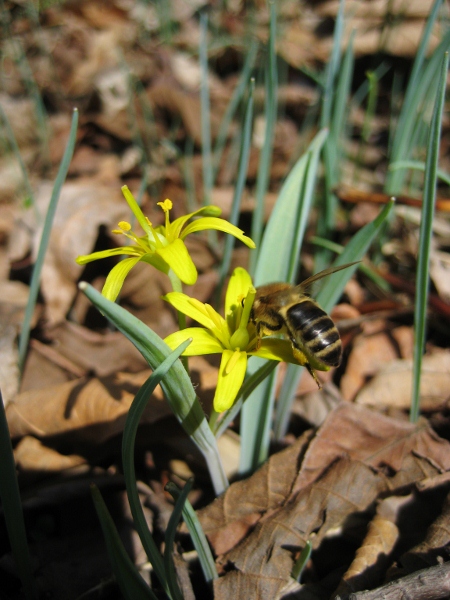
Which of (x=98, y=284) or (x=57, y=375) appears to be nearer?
(x=57, y=375)

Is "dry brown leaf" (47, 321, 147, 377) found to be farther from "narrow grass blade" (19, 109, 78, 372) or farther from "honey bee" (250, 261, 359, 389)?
"honey bee" (250, 261, 359, 389)

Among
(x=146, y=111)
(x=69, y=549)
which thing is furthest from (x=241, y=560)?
(x=146, y=111)

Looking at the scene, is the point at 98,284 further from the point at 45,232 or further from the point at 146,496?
the point at 146,496

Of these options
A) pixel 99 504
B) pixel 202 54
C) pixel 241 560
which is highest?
pixel 202 54

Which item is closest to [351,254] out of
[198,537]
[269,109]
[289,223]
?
[289,223]

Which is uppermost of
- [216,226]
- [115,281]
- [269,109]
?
[269,109]

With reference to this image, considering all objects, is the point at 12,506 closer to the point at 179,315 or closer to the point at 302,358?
the point at 179,315

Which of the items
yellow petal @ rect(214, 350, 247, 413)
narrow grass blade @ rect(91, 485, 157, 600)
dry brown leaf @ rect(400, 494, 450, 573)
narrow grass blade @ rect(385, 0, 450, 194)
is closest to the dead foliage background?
dry brown leaf @ rect(400, 494, 450, 573)
